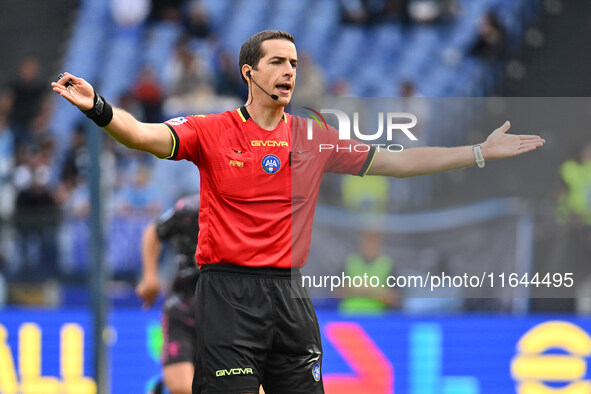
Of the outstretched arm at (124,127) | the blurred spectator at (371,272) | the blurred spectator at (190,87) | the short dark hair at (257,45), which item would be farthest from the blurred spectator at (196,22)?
the outstretched arm at (124,127)

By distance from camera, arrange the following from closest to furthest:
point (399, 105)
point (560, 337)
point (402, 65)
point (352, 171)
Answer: point (352, 171)
point (399, 105)
point (560, 337)
point (402, 65)

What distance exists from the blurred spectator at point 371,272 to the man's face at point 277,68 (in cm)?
131

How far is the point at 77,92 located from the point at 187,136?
0.59 meters

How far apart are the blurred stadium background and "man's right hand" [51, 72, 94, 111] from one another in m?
1.80

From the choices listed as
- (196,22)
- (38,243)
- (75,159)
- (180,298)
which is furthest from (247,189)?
(196,22)

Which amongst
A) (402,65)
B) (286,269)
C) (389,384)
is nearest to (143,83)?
(402,65)

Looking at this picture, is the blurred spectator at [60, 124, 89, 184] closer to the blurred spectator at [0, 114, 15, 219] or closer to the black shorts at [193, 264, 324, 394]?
the blurred spectator at [0, 114, 15, 219]

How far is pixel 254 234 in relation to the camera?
4.34 metres

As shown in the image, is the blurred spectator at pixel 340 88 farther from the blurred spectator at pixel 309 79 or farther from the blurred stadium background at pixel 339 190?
the blurred spectator at pixel 309 79

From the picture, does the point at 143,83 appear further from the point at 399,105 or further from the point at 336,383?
the point at 399,105

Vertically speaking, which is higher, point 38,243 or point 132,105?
point 132,105

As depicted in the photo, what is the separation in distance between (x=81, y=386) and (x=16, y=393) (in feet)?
2.02

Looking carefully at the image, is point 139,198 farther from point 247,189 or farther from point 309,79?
point 247,189

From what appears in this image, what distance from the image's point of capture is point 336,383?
8.21 metres
